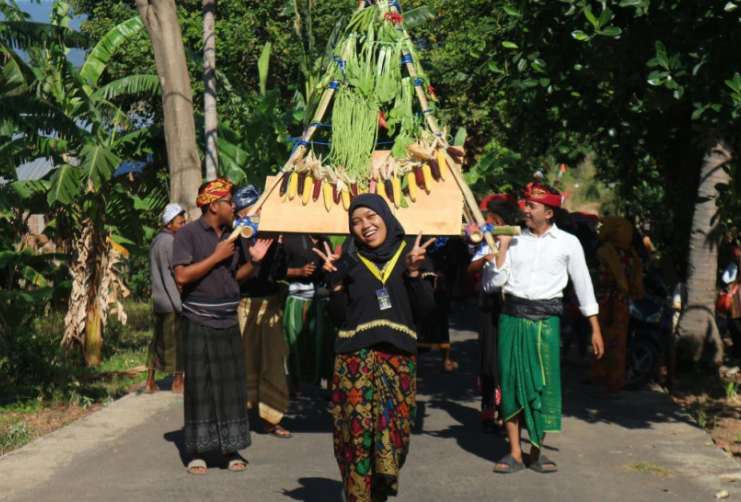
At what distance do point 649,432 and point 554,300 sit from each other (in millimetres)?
2214

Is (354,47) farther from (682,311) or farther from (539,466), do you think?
(682,311)

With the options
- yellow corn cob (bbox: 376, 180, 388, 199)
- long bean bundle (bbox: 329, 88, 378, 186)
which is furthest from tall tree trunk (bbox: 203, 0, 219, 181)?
yellow corn cob (bbox: 376, 180, 388, 199)

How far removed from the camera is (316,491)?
6.57 metres

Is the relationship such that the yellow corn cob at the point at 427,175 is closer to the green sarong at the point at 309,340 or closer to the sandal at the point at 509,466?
the sandal at the point at 509,466

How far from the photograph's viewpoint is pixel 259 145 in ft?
44.1

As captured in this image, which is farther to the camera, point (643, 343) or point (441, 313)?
point (441, 313)

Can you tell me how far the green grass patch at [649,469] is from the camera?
279 inches

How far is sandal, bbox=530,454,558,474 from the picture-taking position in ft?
23.4

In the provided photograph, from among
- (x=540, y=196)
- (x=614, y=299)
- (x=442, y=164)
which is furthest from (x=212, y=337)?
(x=614, y=299)

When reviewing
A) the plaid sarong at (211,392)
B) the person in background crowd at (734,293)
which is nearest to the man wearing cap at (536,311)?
the plaid sarong at (211,392)

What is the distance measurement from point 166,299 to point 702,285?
6.18 metres

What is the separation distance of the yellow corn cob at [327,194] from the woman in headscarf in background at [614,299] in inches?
173

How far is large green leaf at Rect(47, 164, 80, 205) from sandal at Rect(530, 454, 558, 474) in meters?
6.47

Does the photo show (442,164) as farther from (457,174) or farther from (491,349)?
(491,349)
